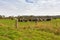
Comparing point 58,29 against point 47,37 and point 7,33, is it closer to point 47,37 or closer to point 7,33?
point 47,37

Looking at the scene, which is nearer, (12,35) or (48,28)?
Result: (12,35)

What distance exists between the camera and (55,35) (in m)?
14.4

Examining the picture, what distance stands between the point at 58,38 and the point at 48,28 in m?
2.21

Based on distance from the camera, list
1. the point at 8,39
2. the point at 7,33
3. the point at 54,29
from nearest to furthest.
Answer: the point at 8,39 < the point at 7,33 < the point at 54,29

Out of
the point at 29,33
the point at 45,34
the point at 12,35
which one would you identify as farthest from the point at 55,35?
the point at 12,35

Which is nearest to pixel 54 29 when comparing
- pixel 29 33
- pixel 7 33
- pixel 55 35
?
pixel 55 35

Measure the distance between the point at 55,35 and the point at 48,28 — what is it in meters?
1.42

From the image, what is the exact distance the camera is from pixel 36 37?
13172mm

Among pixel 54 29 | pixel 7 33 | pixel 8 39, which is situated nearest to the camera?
pixel 8 39

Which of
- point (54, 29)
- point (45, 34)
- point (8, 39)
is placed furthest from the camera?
point (54, 29)

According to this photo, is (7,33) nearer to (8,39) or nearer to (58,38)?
(8,39)

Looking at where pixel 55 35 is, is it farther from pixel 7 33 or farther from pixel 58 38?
pixel 7 33

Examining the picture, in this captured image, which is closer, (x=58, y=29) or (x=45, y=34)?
(x=45, y=34)

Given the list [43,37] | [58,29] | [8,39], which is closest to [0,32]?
[8,39]
